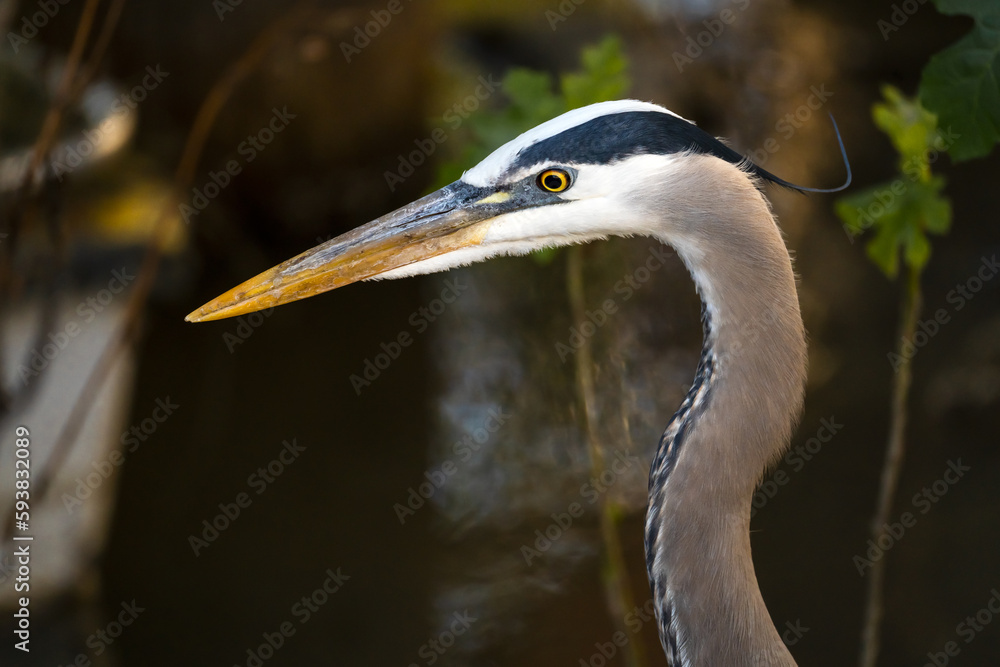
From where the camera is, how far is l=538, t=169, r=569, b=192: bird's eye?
126 centimetres

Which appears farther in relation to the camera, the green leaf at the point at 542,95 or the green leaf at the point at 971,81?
the green leaf at the point at 542,95

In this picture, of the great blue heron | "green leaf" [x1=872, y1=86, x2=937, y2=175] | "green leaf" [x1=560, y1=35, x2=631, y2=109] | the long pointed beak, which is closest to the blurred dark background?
"green leaf" [x1=560, y1=35, x2=631, y2=109]

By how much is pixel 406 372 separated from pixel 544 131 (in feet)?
8.08

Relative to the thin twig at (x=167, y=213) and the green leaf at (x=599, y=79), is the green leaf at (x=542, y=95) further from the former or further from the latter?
the thin twig at (x=167, y=213)

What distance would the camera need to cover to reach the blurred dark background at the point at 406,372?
2691mm

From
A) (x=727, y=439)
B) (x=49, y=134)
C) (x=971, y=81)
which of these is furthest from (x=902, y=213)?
(x=49, y=134)

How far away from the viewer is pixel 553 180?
4.17ft

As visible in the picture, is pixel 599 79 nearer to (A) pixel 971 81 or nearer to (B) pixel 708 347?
(A) pixel 971 81

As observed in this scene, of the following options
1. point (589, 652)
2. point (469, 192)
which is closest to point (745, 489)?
point (469, 192)

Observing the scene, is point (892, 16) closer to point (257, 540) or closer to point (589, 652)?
point (589, 652)

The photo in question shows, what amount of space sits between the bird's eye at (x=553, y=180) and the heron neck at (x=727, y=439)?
182 millimetres

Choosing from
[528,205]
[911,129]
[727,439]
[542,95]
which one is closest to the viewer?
[727,439]

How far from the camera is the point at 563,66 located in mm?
4262

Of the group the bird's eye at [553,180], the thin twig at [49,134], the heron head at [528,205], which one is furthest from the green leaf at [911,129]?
the thin twig at [49,134]
